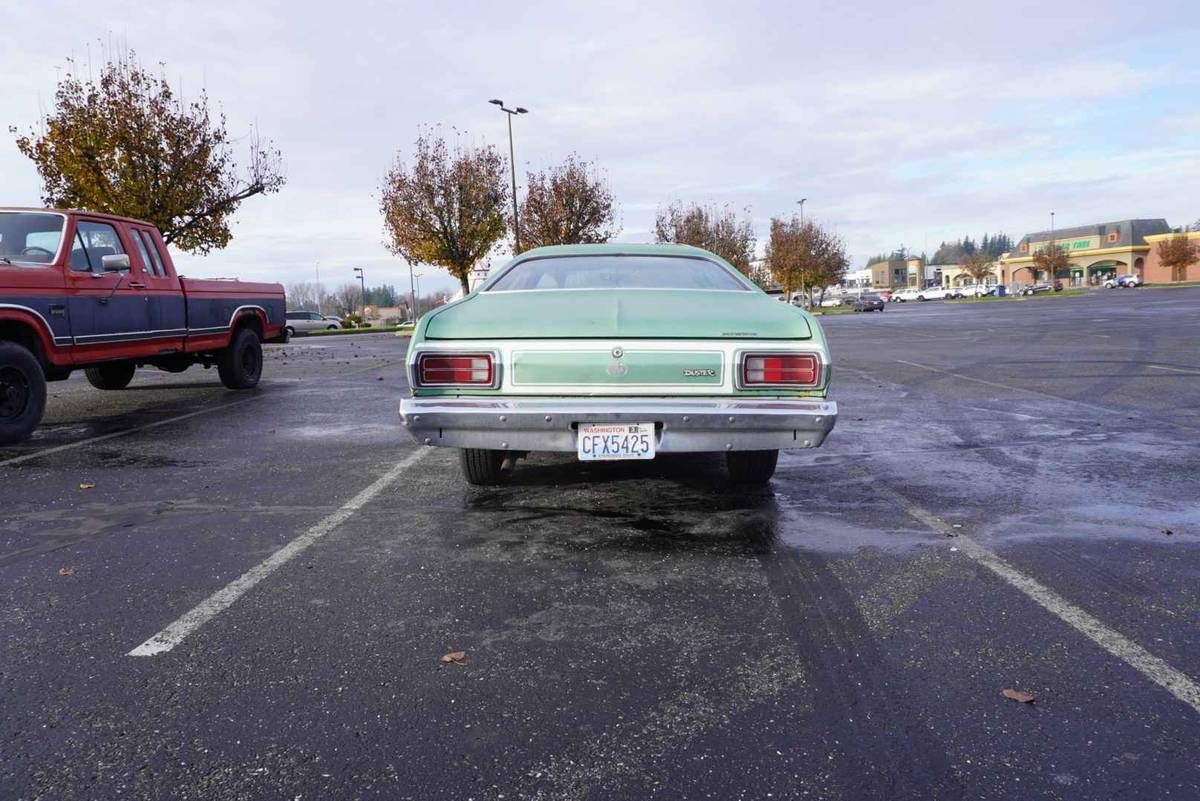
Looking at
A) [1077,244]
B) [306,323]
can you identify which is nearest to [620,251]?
[306,323]

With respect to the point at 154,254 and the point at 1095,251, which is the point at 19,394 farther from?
the point at 1095,251

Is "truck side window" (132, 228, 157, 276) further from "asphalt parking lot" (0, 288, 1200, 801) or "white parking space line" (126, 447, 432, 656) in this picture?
"white parking space line" (126, 447, 432, 656)

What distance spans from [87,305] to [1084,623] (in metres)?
8.53

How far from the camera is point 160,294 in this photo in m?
9.27

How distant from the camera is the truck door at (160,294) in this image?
360 inches

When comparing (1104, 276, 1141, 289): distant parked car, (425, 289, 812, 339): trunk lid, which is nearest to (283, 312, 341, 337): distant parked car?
(425, 289, 812, 339): trunk lid

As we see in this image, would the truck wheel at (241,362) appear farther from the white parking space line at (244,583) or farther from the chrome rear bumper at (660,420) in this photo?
the chrome rear bumper at (660,420)

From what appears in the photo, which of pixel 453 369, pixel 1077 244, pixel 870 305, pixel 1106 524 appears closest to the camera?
pixel 453 369

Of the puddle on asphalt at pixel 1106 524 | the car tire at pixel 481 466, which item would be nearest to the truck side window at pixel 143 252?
the car tire at pixel 481 466

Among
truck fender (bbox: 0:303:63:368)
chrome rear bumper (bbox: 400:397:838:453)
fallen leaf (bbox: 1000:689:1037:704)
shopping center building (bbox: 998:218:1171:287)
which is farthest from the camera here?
shopping center building (bbox: 998:218:1171:287)

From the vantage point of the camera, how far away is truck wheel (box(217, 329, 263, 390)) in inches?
433

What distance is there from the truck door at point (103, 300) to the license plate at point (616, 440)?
6204mm

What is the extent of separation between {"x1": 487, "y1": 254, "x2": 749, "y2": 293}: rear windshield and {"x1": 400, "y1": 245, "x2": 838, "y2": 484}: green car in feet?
3.07

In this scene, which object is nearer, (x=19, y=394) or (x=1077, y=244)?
(x=19, y=394)
